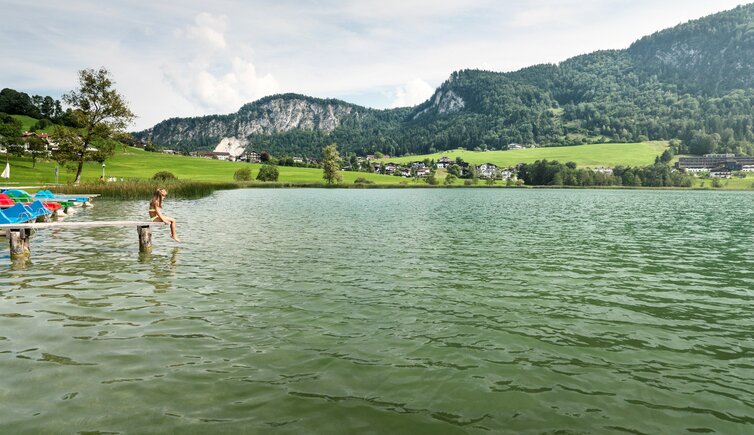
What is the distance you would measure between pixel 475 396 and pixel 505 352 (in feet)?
7.64

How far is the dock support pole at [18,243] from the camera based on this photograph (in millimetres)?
19312

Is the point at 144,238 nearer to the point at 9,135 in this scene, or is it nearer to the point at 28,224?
the point at 28,224

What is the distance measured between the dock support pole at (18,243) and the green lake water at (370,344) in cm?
93

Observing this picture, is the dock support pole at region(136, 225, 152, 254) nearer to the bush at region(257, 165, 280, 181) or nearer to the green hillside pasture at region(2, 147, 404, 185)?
the green hillside pasture at region(2, 147, 404, 185)

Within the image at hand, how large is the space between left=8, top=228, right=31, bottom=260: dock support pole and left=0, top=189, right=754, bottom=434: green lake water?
93 centimetres

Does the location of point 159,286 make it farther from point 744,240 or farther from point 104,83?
point 104,83

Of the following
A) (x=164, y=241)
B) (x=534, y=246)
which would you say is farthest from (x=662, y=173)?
(x=164, y=241)

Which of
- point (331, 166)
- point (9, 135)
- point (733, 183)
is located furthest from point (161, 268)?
point (733, 183)

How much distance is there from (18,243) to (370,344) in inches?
730

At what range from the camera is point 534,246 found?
84.0 ft

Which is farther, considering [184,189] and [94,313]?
[184,189]

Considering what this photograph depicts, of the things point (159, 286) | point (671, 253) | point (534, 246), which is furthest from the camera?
point (534, 246)

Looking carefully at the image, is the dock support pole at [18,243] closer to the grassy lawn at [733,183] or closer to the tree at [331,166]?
the tree at [331,166]

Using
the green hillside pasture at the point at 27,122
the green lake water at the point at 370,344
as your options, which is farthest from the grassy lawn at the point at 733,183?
the green hillside pasture at the point at 27,122
